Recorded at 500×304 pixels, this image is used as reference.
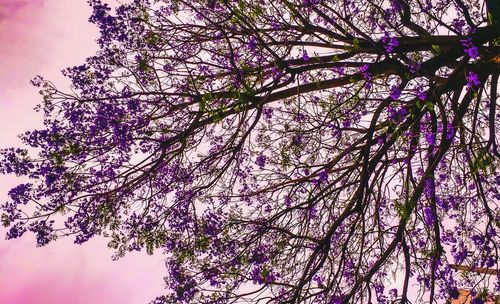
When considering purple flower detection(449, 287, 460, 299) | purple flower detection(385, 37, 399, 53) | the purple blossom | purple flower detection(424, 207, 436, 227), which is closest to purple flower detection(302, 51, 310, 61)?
the purple blossom

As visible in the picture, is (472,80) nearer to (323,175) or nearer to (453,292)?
(323,175)

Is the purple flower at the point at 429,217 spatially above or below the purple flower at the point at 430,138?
below

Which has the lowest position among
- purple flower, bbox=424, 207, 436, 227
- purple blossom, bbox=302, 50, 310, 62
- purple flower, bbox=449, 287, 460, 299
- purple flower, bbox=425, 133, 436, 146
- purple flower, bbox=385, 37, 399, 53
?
purple flower, bbox=449, 287, 460, 299

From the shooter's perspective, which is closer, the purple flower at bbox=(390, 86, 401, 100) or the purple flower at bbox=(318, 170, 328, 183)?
the purple flower at bbox=(390, 86, 401, 100)

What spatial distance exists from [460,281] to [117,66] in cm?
704

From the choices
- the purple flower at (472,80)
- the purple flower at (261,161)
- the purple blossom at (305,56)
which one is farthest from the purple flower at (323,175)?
the purple flower at (472,80)

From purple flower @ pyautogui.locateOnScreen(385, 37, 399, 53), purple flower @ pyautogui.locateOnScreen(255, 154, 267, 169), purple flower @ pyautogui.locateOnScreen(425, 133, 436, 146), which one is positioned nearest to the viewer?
purple flower @ pyautogui.locateOnScreen(385, 37, 399, 53)

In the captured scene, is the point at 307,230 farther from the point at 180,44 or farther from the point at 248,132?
the point at 180,44

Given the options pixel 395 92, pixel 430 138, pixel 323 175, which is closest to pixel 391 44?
pixel 395 92

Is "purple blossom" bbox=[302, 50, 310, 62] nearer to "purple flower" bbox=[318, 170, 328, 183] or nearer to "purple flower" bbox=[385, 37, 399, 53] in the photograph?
"purple flower" bbox=[385, 37, 399, 53]

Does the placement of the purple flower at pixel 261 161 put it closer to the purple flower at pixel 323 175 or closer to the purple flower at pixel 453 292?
the purple flower at pixel 323 175

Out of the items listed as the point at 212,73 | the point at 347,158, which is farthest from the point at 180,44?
the point at 347,158

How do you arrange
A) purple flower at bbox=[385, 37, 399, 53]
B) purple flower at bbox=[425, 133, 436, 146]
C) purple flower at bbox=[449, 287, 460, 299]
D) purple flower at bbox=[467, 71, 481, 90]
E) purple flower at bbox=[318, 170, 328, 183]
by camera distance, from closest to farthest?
purple flower at bbox=[467, 71, 481, 90] < purple flower at bbox=[385, 37, 399, 53] < purple flower at bbox=[425, 133, 436, 146] < purple flower at bbox=[449, 287, 460, 299] < purple flower at bbox=[318, 170, 328, 183]

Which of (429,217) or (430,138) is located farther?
(429,217)
